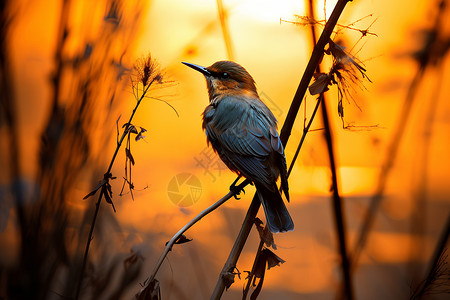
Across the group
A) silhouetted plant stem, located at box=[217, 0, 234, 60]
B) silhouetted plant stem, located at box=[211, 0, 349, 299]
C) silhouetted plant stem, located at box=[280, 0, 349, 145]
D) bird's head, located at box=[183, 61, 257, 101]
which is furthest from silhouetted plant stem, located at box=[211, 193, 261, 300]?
silhouetted plant stem, located at box=[217, 0, 234, 60]

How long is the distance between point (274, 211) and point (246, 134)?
19 centimetres

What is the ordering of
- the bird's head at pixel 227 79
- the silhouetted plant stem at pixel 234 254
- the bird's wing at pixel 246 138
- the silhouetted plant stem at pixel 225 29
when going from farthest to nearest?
the silhouetted plant stem at pixel 225 29
the bird's head at pixel 227 79
the bird's wing at pixel 246 138
the silhouetted plant stem at pixel 234 254

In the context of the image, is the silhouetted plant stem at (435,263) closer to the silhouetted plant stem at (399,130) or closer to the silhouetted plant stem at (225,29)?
the silhouetted plant stem at (399,130)

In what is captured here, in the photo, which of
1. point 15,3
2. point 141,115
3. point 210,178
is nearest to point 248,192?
point 210,178

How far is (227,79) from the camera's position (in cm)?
100

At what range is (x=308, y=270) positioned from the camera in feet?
3.74

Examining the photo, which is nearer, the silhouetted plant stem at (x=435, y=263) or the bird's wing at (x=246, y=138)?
the bird's wing at (x=246, y=138)

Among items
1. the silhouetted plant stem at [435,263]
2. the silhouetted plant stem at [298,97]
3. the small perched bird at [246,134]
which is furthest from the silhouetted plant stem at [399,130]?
the silhouetted plant stem at [298,97]

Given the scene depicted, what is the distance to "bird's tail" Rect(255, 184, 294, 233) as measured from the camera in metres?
0.77

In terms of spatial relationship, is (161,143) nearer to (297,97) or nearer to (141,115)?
(141,115)

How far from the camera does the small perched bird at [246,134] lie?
2.60 ft

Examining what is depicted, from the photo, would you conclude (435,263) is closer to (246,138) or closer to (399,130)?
(399,130)

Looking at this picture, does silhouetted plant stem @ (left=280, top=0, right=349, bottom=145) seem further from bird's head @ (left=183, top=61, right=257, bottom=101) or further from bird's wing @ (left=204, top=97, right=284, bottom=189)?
bird's head @ (left=183, top=61, right=257, bottom=101)

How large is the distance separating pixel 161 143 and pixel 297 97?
1.58 feet
